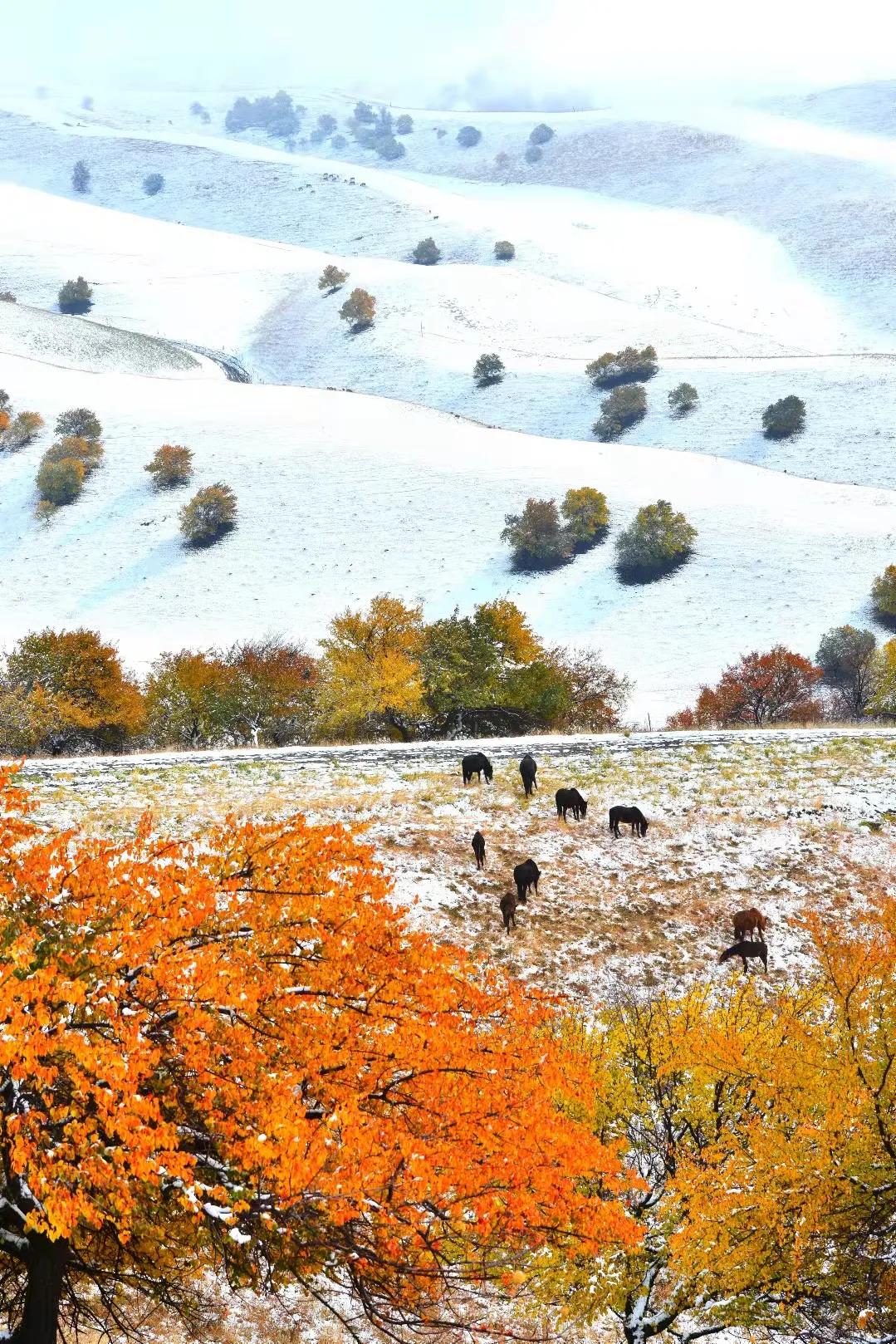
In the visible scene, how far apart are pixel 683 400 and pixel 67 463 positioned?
80.7 meters

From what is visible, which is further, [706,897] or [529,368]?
[529,368]

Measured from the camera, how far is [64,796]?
33.7m

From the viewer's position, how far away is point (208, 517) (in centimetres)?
9175

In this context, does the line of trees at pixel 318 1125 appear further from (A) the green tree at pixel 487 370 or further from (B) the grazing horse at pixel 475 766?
(A) the green tree at pixel 487 370

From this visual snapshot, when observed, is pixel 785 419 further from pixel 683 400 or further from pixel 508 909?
pixel 508 909

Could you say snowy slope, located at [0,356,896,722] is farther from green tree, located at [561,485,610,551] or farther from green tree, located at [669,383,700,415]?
green tree, located at [669,383,700,415]

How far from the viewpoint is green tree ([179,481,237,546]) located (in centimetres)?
9075

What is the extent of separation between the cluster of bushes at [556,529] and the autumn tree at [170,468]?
35.8 metres

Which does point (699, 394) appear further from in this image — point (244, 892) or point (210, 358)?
point (244, 892)

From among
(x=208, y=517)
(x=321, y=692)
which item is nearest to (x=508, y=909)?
(x=321, y=692)

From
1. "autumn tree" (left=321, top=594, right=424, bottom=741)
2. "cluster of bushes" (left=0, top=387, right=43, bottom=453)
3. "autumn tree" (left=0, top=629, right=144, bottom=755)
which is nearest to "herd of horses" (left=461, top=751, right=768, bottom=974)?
"autumn tree" (left=321, top=594, right=424, bottom=741)

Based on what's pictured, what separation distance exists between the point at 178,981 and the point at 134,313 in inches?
7566

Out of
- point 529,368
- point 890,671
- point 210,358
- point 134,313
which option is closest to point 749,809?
point 890,671

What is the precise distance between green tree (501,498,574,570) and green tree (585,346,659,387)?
185ft
